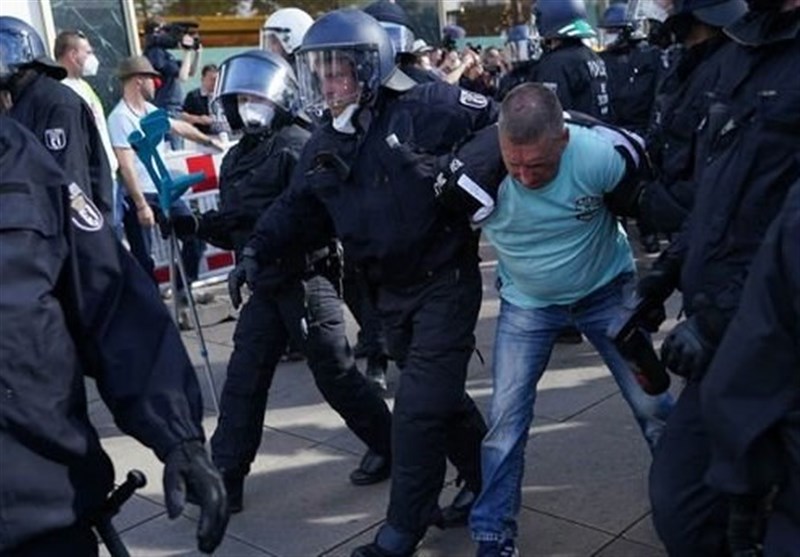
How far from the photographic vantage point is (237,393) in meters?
3.79

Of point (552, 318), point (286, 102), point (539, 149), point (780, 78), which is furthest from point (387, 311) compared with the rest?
point (780, 78)

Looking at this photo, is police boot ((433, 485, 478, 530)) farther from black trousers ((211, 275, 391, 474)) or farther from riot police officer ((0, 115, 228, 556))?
riot police officer ((0, 115, 228, 556))

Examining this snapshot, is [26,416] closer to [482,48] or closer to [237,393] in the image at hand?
[237,393]

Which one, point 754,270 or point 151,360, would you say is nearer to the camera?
point 754,270

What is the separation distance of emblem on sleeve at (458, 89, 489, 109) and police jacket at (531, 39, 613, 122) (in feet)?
7.89

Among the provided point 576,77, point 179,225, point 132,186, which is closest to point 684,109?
point 179,225

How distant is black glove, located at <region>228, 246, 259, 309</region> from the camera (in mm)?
3555

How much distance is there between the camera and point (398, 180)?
3041mm

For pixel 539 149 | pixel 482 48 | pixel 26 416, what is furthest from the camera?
pixel 482 48

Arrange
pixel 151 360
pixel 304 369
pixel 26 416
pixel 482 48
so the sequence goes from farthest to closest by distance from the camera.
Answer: pixel 482 48, pixel 304 369, pixel 151 360, pixel 26 416

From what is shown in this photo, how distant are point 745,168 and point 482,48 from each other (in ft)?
38.3

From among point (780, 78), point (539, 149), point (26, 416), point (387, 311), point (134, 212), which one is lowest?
point (134, 212)

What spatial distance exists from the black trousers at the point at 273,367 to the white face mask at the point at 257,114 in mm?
671

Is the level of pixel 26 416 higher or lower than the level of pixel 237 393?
higher
